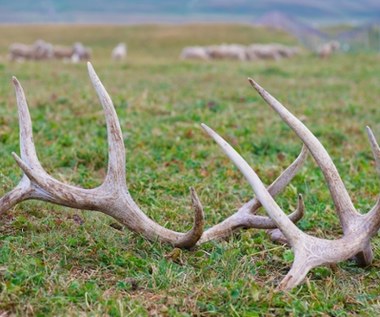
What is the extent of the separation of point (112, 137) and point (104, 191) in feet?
1.00

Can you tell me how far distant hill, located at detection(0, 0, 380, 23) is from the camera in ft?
447

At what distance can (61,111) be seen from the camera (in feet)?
28.6

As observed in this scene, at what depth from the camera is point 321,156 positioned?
3688mm

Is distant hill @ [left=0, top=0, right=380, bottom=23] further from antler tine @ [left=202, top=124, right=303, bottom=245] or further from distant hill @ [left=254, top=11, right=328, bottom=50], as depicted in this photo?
antler tine @ [left=202, top=124, right=303, bottom=245]

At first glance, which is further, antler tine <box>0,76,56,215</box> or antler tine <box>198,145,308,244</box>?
antler tine <box>198,145,308,244</box>

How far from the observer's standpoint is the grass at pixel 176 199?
3.36 meters

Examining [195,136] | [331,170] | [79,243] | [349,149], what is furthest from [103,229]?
[349,149]

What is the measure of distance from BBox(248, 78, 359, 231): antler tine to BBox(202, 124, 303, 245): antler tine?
0.34m

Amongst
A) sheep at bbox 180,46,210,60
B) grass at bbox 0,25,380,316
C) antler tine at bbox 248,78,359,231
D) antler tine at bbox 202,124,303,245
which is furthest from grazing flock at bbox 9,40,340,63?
antler tine at bbox 202,124,303,245

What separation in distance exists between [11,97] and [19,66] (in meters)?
6.53

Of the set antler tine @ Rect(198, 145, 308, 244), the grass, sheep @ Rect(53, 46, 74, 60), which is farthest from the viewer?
sheep @ Rect(53, 46, 74, 60)

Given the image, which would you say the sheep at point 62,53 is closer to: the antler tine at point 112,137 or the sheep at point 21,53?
the sheep at point 21,53

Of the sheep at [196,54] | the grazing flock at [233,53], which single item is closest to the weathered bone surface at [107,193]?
the grazing flock at [233,53]

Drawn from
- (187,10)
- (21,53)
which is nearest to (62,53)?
(21,53)
